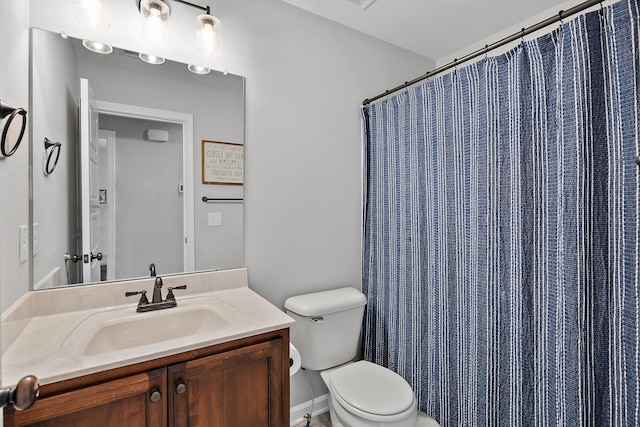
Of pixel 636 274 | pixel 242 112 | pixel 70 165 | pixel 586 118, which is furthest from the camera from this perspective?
pixel 242 112

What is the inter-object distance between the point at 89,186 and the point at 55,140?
0.21 m

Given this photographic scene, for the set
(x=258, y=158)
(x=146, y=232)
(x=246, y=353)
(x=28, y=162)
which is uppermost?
(x=258, y=158)

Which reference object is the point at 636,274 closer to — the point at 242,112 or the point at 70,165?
the point at 242,112

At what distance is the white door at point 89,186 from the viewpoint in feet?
4.24

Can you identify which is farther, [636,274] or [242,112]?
[242,112]

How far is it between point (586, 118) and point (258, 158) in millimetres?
1412

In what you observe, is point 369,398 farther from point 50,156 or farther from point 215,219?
point 50,156

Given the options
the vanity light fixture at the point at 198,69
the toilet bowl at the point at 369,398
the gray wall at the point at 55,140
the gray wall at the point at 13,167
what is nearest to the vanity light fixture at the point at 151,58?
the vanity light fixture at the point at 198,69

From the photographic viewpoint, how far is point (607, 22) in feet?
3.41

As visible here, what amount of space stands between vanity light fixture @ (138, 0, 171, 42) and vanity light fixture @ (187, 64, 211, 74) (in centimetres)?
17

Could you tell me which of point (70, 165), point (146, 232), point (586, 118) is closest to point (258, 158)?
point (146, 232)

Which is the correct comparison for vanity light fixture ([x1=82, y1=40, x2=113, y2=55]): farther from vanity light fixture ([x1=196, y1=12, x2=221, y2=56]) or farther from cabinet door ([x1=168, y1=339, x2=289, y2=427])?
cabinet door ([x1=168, y1=339, x2=289, y2=427])

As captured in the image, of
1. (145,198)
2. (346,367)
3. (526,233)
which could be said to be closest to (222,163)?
(145,198)

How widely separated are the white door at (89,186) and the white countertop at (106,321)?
0.11m
